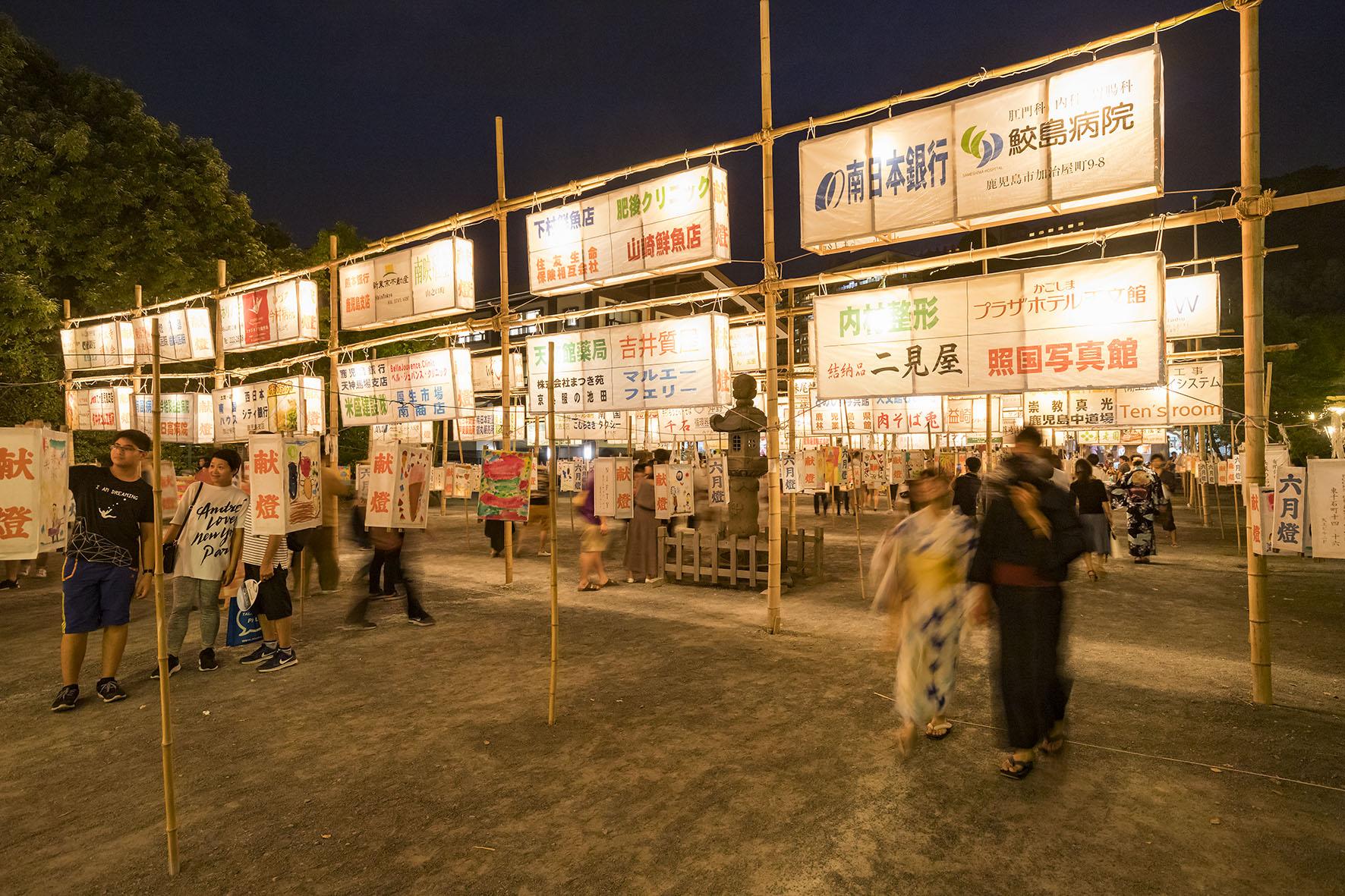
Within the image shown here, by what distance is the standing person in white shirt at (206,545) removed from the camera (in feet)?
21.1

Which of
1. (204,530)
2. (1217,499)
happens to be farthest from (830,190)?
(1217,499)

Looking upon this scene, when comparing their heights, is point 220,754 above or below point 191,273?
below

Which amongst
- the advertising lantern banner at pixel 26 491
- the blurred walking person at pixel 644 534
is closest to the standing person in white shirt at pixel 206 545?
the advertising lantern banner at pixel 26 491

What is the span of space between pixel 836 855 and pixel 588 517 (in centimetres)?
739

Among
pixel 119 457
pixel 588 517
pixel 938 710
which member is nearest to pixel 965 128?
pixel 938 710

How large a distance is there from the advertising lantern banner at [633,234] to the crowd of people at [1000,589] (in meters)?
4.60

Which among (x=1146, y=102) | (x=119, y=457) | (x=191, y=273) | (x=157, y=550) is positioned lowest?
(x=157, y=550)

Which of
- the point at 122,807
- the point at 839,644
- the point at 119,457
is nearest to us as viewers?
the point at 122,807

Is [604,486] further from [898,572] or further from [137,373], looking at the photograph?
[137,373]

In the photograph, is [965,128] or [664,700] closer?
[664,700]

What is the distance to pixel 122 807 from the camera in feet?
13.5

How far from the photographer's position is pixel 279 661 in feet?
22.3

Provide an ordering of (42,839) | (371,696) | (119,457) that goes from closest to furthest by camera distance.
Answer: (42,839) → (119,457) → (371,696)

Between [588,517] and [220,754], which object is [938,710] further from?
[588,517]
